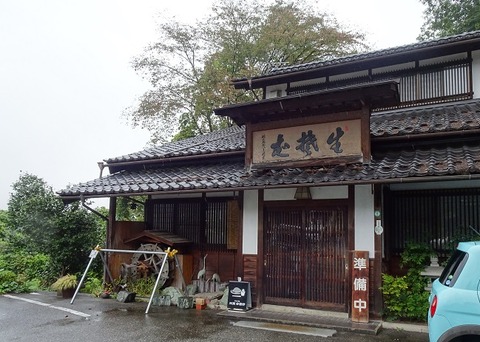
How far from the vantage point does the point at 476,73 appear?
9.30m

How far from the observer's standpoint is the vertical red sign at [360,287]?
7.23 metres

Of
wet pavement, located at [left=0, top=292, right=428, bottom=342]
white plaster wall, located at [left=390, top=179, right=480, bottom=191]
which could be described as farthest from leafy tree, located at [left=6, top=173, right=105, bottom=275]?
white plaster wall, located at [left=390, top=179, right=480, bottom=191]

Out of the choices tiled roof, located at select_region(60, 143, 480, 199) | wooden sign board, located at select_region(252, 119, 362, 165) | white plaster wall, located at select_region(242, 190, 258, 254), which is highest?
wooden sign board, located at select_region(252, 119, 362, 165)

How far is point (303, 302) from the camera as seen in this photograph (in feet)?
26.3

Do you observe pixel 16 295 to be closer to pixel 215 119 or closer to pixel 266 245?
pixel 266 245

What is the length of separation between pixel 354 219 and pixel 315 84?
16.0 ft

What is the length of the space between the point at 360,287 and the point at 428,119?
157 inches

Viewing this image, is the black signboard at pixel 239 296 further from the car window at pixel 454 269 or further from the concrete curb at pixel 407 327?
the car window at pixel 454 269

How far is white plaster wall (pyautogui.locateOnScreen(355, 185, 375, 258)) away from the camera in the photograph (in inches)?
295

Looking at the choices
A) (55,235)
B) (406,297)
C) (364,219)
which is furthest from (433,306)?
(55,235)

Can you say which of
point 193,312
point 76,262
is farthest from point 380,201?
point 76,262

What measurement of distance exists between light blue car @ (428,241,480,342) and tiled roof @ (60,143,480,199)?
2.33 meters

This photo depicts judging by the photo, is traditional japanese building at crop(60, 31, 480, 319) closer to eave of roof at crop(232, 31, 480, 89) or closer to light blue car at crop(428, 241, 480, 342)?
eave of roof at crop(232, 31, 480, 89)

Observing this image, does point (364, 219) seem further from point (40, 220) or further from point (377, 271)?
point (40, 220)
